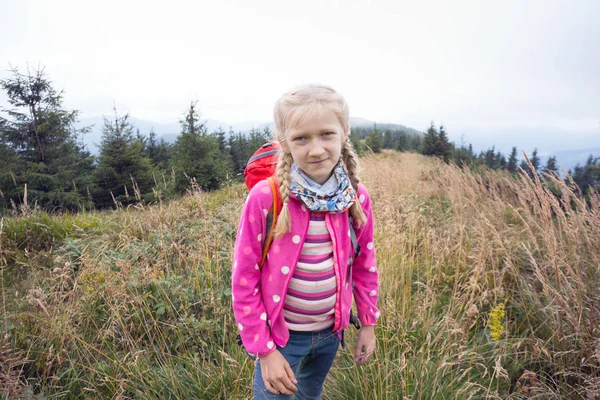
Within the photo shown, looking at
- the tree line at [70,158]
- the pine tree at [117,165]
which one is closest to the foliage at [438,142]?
the tree line at [70,158]

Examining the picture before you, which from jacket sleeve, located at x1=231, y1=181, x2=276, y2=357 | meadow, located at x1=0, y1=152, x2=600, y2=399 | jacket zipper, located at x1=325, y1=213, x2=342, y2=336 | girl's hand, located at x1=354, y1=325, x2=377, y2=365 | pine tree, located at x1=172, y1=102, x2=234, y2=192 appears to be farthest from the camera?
pine tree, located at x1=172, y1=102, x2=234, y2=192

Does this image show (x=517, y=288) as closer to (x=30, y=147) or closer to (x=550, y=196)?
(x=550, y=196)

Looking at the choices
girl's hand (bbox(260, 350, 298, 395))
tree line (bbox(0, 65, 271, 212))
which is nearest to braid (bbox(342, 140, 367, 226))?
girl's hand (bbox(260, 350, 298, 395))

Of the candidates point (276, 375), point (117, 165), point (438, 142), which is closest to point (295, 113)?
point (276, 375)

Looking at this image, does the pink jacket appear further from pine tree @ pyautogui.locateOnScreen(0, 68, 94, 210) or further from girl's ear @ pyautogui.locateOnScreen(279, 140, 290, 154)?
pine tree @ pyautogui.locateOnScreen(0, 68, 94, 210)

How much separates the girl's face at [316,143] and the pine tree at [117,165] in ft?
39.2

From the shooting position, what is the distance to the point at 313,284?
1224 millimetres

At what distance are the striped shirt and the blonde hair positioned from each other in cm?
14

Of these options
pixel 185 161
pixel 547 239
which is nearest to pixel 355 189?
pixel 547 239

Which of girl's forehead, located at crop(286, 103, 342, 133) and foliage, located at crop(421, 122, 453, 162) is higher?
foliage, located at crop(421, 122, 453, 162)

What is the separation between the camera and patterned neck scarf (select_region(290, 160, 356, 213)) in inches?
46.0

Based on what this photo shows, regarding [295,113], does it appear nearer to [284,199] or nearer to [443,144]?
[284,199]

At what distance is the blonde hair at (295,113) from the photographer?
3.70 ft

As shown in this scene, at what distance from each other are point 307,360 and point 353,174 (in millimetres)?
922
